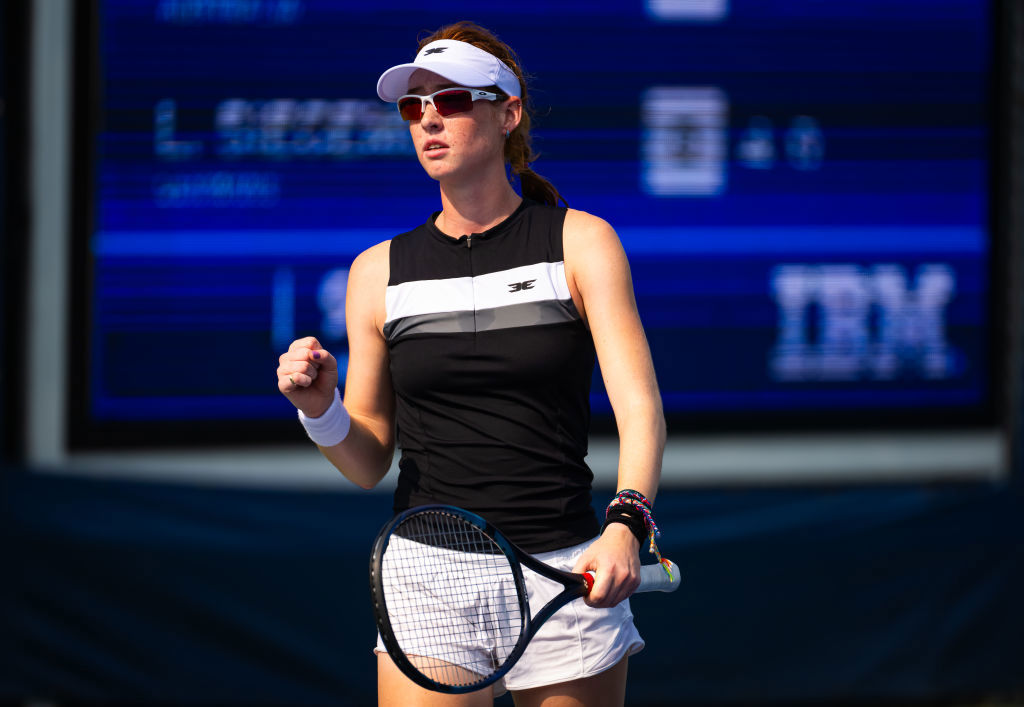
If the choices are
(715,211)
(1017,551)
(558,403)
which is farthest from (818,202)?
(558,403)

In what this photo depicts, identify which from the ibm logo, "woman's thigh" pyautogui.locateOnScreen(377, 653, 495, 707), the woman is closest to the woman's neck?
the woman

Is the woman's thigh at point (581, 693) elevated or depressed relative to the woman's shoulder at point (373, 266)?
depressed

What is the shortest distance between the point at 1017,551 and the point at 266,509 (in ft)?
11.0

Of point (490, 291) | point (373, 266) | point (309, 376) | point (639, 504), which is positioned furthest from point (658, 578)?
point (373, 266)

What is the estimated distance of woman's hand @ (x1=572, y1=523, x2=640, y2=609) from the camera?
185 centimetres

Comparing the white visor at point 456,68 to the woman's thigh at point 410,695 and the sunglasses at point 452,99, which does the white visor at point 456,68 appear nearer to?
the sunglasses at point 452,99

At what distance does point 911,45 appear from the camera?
5.34 metres

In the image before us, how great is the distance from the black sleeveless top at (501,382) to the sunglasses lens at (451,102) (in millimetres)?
254

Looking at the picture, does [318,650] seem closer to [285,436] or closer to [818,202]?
[285,436]

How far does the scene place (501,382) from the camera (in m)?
→ 2.14

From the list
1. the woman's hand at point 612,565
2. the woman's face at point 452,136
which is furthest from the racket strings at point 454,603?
the woman's face at point 452,136

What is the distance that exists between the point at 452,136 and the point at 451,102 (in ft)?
0.22

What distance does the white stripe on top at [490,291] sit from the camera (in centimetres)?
216

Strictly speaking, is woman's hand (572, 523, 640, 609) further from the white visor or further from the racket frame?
the white visor
